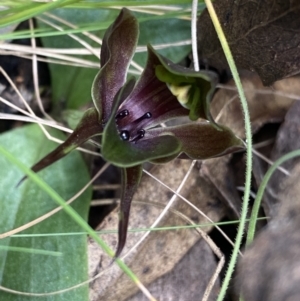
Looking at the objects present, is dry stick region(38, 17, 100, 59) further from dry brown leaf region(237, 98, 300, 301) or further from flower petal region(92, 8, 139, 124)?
dry brown leaf region(237, 98, 300, 301)

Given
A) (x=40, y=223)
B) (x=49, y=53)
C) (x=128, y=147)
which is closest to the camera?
(x=128, y=147)

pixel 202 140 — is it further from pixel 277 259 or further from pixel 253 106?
pixel 253 106

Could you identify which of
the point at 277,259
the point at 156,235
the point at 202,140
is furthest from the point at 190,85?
the point at 156,235

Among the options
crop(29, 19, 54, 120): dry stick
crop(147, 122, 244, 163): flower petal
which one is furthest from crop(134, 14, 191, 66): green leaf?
crop(147, 122, 244, 163): flower petal

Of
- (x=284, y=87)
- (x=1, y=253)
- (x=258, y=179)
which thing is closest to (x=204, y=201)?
(x=258, y=179)

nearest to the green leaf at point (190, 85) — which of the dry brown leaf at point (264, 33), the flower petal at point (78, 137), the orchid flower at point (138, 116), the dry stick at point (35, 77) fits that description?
the orchid flower at point (138, 116)
